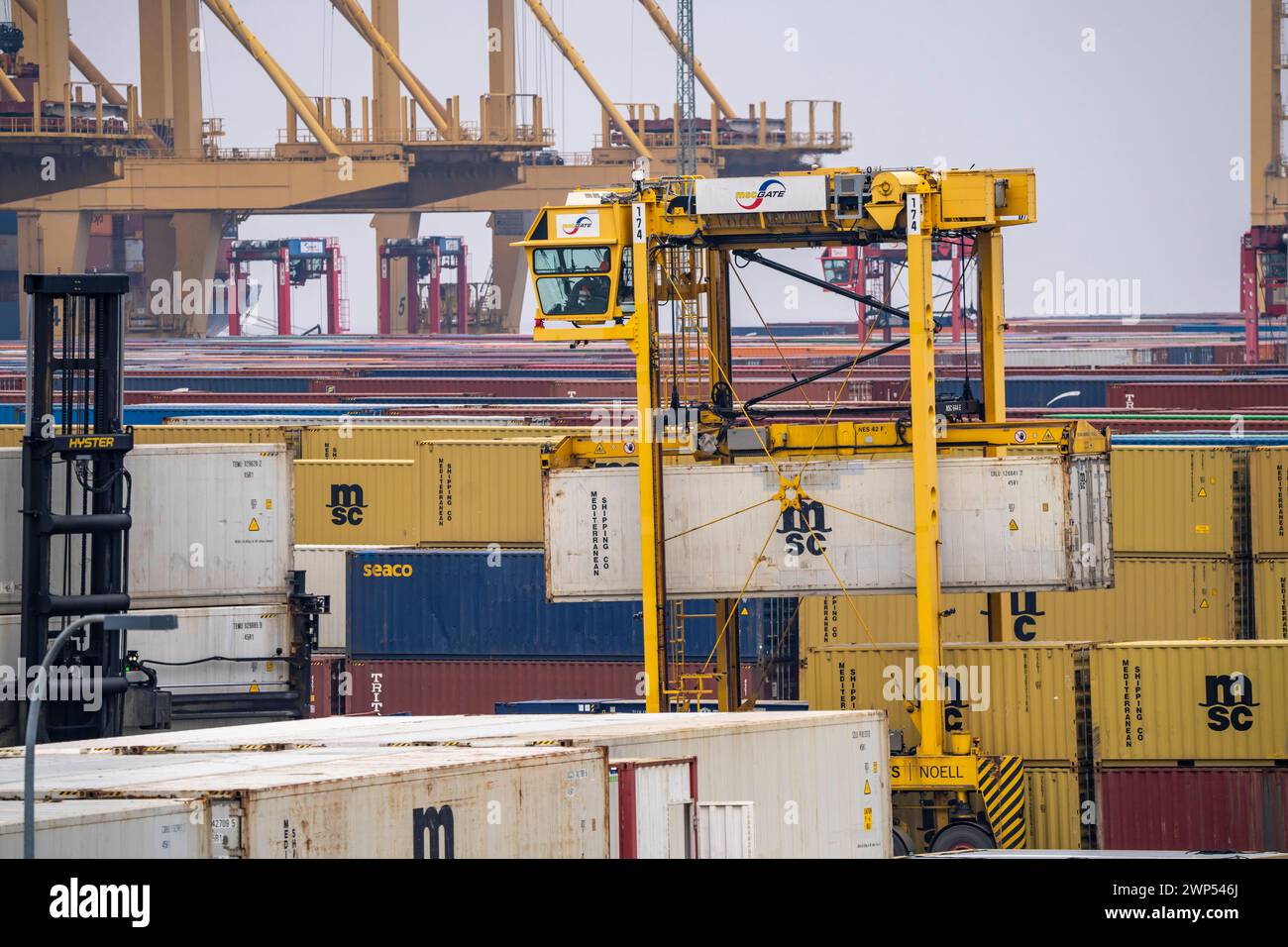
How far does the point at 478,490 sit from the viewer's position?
3856 centimetres

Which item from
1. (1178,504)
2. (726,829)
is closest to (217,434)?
(1178,504)

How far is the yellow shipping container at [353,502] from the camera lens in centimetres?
4050

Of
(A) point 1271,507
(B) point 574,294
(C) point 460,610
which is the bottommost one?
(C) point 460,610

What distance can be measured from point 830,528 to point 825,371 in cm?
228

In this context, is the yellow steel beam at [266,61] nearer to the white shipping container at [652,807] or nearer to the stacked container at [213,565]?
the stacked container at [213,565]

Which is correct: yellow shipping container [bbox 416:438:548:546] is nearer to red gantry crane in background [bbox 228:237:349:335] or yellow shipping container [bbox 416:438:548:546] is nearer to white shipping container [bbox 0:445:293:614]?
white shipping container [bbox 0:445:293:614]

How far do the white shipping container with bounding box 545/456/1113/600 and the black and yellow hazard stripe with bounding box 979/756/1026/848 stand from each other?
96.3 inches

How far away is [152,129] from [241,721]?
104m

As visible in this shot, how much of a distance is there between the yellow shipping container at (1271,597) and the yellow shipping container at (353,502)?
16.8 m

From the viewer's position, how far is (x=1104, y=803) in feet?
91.6

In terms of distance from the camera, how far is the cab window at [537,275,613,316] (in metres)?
27.5

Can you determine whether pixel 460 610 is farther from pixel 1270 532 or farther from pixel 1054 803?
pixel 1270 532

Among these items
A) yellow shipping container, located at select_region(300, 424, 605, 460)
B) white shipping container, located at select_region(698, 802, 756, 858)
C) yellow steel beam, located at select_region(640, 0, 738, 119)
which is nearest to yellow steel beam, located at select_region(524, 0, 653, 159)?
yellow steel beam, located at select_region(640, 0, 738, 119)
